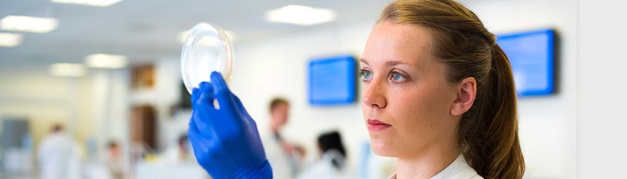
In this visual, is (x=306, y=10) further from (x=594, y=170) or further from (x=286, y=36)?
(x=594, y=170)

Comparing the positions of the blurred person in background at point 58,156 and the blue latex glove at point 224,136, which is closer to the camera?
the blue latex glove at point 224,136

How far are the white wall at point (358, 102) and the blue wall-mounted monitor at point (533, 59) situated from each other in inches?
2.3

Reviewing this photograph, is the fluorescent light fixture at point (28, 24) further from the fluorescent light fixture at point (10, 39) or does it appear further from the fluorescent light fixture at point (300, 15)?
the fluorescent light fixture at point (300, 15)

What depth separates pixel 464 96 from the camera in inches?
33.2

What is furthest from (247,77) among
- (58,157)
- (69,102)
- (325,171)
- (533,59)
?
(533,59)

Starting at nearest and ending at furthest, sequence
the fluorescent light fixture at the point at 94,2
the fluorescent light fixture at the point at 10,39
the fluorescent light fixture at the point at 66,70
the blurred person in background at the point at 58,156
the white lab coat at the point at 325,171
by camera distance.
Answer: the fluorescent light fixture at the point at 10,39
the white lab coat at the point at 325,171
the blurred person in background at the point at 58,156
the fluorescent light fixture at the point at 94,2
the fluorescent light fixture at the point at 66,70

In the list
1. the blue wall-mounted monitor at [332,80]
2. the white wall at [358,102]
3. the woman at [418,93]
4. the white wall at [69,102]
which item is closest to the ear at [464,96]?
the woman at [418,93]

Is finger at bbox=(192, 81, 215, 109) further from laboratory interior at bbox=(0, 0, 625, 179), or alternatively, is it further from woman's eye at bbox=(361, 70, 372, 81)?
laboratory interior at bbox=(0, 0, 625, 179)

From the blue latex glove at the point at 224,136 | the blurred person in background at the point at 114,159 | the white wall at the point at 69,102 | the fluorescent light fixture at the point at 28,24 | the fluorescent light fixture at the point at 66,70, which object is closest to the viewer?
the blue latex glove at the point at 224,136

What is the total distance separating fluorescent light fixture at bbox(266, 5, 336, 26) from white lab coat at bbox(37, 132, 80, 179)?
1582 millimetres

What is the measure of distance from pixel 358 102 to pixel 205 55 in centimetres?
454

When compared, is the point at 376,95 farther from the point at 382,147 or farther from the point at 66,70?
the point at 66,70

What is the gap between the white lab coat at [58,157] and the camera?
417cm

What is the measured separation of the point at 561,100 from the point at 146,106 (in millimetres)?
5185
